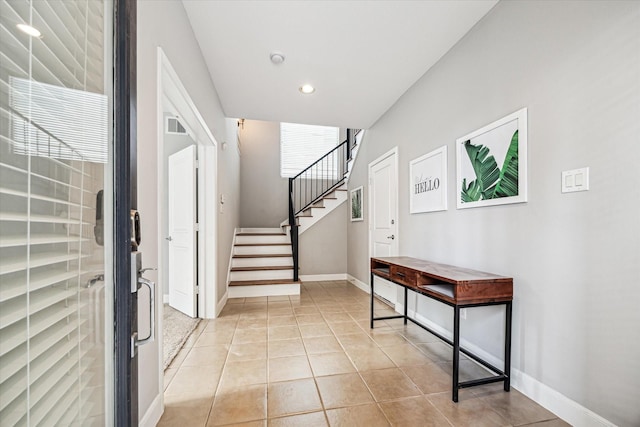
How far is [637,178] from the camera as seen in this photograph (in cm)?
124

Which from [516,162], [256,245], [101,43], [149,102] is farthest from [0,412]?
[256,245]

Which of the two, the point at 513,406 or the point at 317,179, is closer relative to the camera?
the point at 513,406

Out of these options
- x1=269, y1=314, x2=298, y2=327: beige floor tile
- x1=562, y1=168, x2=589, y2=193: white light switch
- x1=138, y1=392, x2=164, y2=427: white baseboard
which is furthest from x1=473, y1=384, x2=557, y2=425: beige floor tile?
x1=138, y1=392, x2=164, y2=427: white baseboard

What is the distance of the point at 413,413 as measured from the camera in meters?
1.60

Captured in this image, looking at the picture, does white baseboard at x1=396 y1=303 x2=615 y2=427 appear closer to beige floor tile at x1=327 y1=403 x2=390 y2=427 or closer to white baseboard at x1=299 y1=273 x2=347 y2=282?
beige floor tile at x1=327 y1=403 x2=390 y2=427

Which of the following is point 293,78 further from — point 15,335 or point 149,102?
point 15,335

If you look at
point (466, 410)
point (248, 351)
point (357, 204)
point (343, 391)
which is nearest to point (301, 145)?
point (357, 204)

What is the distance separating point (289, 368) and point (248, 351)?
0.49m

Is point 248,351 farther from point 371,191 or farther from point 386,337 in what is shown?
point 371,191

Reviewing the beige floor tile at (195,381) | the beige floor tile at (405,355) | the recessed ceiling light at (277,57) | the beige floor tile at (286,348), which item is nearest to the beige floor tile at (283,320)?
the beige floor tile at (286,348)

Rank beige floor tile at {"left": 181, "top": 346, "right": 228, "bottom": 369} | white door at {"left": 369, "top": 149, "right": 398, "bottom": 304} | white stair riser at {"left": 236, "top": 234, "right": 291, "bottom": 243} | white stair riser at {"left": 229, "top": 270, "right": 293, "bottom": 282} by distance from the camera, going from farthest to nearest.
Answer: white stair riser at {"left": 236, "top": 234, "right": 291, "bottom": 243}
white stair riser at {"left": 229, "top": 270, "right": 293, "bottom": 282}
white door at {"left": 369, "top": 149, "right": 398, "bottom": 304}
beige floor tile at {"left": 181, "top": 346, "right": 228, "bottom": 369}

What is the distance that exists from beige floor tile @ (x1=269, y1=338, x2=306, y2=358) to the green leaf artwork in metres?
1.93

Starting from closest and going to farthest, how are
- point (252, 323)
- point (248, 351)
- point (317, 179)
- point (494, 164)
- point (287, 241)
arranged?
point (494, 164)
point (248, 351)
point (252, 323)
point (287, 241)
point (317, 179)

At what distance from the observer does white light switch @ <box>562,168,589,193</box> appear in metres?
1.44
